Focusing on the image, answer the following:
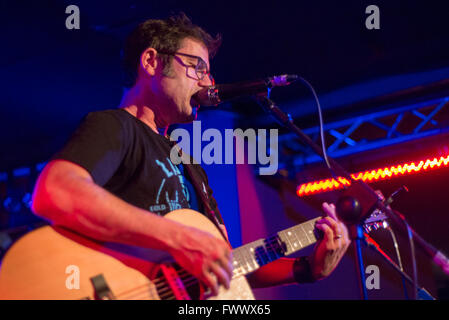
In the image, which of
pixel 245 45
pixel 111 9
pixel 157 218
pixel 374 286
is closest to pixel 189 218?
pixel 157 218

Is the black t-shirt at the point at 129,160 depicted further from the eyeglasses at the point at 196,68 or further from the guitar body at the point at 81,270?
the eyeglasses at the point at 196,68

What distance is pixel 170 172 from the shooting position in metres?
2.20

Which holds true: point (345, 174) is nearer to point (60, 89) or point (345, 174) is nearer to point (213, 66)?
point (213, 66)

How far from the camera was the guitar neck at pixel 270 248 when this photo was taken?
1931 mm

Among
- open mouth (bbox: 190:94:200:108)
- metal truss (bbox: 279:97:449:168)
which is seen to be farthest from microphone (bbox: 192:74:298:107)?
metal truss (bbox: 279:97:449:168)

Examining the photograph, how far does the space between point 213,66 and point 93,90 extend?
1.71 metres

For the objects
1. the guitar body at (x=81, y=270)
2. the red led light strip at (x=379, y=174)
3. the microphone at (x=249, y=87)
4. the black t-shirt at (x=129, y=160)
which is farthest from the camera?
the red led light strip at (x=379, y=174)

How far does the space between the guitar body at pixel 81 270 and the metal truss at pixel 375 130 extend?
360 cm

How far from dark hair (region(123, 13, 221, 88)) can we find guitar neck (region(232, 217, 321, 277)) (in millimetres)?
1291

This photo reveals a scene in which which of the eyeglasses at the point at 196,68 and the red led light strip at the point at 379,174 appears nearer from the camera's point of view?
the eyeglasses at the point at 196,68

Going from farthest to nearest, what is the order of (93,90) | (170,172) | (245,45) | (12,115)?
(12,115) < (93,90) < (245,45) < (170,172)

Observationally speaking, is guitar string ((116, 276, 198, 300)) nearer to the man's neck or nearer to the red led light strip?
the man's neck

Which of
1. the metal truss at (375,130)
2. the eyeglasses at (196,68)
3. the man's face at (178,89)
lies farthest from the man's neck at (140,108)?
the metal truss at (375,130)
